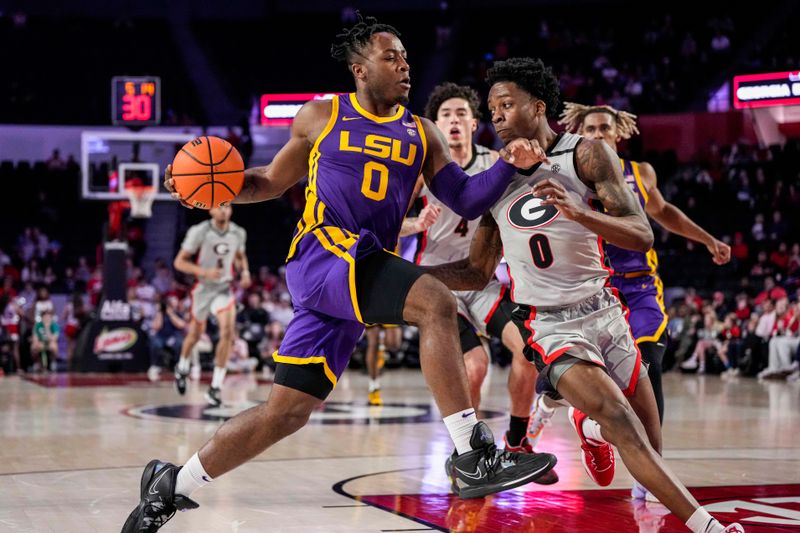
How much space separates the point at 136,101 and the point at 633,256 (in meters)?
13.0

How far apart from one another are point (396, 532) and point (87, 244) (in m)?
20.1

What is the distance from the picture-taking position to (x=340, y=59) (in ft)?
15.8

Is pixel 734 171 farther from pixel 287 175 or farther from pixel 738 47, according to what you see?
pixel 287 175

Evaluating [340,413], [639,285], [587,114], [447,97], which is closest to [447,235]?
[447,97]

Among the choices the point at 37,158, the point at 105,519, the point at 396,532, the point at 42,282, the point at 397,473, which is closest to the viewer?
the point at 396,532

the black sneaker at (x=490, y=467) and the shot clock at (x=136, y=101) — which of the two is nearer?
the black sneaker at (x=490, y=467)

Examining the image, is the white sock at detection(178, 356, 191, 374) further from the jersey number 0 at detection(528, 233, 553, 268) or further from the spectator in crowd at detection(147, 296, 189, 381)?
the jersey number 0 at detection(528, 233, 553, 268)

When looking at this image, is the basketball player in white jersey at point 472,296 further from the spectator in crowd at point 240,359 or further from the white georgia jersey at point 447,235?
the spectator in crowd at point 240,359

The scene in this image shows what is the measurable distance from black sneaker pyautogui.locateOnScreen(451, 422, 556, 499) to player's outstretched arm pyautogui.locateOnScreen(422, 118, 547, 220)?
102 cm

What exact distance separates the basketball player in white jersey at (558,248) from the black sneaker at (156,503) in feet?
4.90

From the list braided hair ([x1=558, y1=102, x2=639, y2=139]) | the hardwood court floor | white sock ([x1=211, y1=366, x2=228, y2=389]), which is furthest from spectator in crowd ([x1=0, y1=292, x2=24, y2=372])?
braided hair ([x1=558, y1=102, x2=639, y2=139])

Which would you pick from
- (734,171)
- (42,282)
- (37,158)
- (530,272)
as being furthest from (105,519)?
(37,158)

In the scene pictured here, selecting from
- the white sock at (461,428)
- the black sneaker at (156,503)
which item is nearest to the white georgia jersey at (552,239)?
the white sock at (461,428)

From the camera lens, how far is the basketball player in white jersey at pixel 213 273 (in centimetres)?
1184
